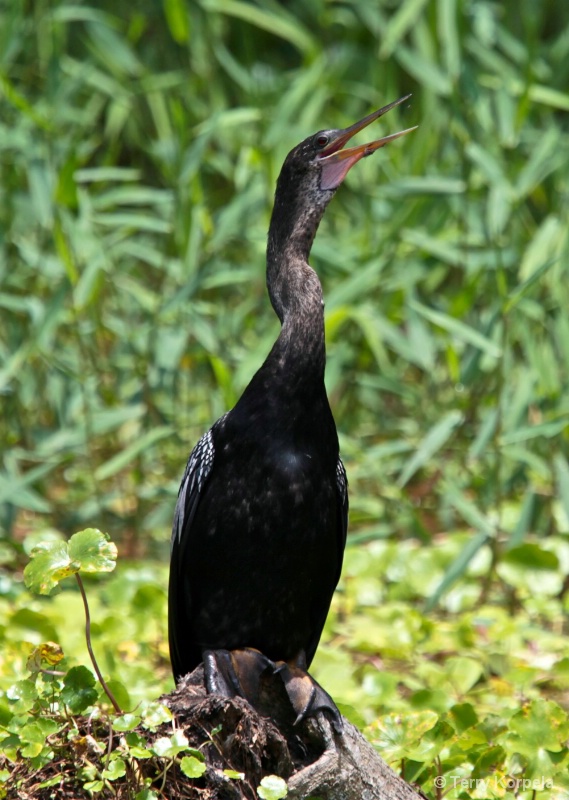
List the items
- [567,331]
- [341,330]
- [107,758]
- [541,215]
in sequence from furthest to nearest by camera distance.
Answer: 1. [541,215]
2. [341,330]
3. [567,331]
4. [107,758]

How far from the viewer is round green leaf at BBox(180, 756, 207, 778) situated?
2537mm

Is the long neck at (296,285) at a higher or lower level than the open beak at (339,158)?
lower

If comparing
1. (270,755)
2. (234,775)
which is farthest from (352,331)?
(234,775)

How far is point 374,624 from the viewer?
5.15 meters

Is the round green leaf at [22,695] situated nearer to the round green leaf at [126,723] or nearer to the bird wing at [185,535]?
the round green leaf at [126,723]

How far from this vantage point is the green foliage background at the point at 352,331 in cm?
493

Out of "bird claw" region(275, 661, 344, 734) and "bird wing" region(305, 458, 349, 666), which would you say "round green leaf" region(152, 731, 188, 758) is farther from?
"bird wing" region(305, 458, 349, 666)

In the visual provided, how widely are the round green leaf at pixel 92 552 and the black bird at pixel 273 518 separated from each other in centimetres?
53

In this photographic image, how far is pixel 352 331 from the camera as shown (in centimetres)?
579

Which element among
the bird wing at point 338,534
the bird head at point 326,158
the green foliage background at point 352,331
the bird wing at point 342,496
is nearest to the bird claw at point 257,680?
the bird wing at point 338,534

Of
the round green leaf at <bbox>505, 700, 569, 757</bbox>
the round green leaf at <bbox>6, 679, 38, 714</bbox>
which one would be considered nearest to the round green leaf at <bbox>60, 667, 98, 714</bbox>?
the round green leaf at <bbox>6, 679, 38, 714</bbox>

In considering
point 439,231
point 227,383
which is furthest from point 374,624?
point 439,231

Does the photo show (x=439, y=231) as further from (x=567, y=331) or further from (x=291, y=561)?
(x=291, y=561)

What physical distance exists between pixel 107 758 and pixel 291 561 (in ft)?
2.58
